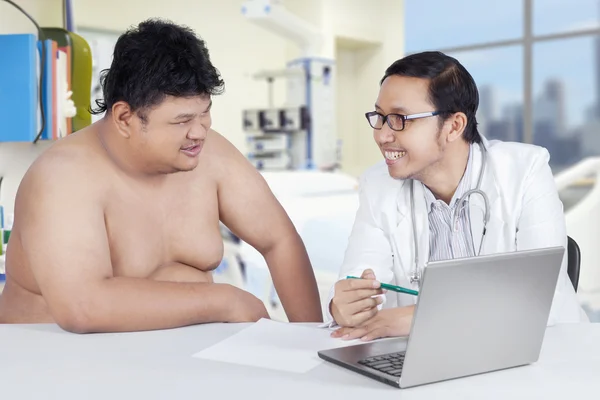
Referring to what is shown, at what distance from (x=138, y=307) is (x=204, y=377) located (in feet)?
1.14

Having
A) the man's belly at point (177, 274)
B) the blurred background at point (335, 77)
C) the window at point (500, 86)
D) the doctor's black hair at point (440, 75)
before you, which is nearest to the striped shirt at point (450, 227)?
the doctor's black hair at point (440, 75)

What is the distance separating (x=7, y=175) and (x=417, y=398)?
2.18 metres

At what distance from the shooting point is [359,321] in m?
1.27

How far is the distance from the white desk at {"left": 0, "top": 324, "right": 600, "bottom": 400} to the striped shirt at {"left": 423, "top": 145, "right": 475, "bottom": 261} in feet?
1.42

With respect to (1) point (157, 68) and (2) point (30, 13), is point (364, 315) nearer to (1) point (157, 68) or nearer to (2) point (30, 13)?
(1) point (157, 68)

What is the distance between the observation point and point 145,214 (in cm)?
154

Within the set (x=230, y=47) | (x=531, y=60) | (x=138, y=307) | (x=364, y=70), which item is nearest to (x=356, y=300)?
(x=138, y=307)

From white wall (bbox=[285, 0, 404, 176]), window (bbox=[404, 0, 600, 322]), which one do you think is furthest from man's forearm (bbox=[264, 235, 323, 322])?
white wall (bbox=[285, 0, 404, 176])

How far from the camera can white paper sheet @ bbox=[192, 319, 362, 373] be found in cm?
109

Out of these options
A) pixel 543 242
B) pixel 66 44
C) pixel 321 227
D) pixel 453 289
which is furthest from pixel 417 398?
pixel 321 227

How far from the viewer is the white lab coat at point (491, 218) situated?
153cm

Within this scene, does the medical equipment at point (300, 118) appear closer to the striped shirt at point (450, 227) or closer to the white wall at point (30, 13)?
the white wall at point (30, 13)

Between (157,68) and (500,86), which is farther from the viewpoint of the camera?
(500,86)

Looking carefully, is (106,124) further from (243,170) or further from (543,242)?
(543,242)
